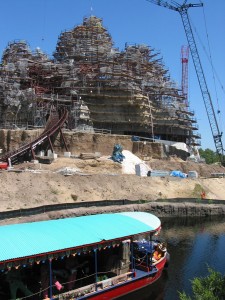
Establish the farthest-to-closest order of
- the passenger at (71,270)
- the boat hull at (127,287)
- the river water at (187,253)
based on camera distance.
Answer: the river water at (187,253)
the boat hull at (127,287)
the passenger at (71,270)

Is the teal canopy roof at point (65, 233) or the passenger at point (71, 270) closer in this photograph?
the teal canopy roof at point (65, 233)

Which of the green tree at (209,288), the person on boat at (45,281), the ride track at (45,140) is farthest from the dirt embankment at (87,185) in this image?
the green tree at (209,288)

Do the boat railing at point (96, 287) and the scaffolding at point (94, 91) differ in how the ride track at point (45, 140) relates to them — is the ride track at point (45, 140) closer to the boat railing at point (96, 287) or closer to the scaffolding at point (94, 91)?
the scaffolding at point (94, 91)

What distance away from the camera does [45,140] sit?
68.9 m

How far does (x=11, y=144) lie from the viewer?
2682 inches

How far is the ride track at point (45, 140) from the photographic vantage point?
63.2 meters

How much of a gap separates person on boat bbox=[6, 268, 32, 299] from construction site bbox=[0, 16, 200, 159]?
56.5m

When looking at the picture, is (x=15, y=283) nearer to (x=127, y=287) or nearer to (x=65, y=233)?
(x=65, y=233)

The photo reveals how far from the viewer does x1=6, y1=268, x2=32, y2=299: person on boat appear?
1875 cm

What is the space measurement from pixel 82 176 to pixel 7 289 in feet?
113

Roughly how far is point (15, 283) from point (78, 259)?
4.86m

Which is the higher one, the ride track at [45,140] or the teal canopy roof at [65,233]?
the ride track at [45,140]

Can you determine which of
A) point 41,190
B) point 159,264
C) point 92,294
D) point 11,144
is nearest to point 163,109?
point 11,144

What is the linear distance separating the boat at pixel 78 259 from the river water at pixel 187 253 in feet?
2.92
